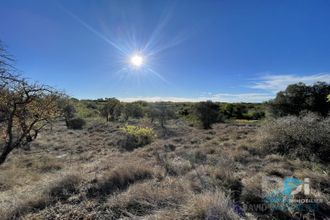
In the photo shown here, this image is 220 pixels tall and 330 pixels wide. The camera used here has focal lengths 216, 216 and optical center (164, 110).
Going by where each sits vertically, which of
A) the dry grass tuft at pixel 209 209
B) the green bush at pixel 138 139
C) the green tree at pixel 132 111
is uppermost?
the green tree at pixel 132 111

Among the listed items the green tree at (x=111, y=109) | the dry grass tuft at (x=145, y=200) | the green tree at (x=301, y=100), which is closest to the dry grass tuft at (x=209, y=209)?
the dry grass tuft at (x=145, y=200)

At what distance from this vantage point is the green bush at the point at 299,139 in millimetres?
7086

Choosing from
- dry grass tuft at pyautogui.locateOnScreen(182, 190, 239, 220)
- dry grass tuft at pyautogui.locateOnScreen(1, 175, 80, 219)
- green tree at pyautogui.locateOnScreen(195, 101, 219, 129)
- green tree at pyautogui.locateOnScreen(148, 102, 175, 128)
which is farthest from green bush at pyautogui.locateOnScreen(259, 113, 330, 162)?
green tree at pyautogui.locateOnScreen(148, 102, 175, 128)

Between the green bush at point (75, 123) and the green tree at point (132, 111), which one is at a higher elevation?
the green tree at point (132, 111)

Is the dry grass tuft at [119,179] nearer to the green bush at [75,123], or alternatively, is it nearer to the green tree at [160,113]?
the green tree at [160,113]

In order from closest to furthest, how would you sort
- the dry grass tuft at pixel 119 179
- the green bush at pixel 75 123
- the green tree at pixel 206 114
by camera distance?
the dry grass tuft at pixel 119 179 → the green tree at pixel 206 114 → the green bush at pixel 75 123

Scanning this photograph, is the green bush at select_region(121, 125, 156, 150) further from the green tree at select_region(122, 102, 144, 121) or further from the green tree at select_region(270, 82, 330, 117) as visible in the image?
the green tree at select_region(122, 102, 144, 121)

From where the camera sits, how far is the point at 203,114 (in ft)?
81.7

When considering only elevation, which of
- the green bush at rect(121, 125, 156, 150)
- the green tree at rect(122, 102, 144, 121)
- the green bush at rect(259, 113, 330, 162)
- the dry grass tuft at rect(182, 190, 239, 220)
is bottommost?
the green bush at rect(121, 125, 156, 150)

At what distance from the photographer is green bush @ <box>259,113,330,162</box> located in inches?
279

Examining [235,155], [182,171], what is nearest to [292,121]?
[235,155]

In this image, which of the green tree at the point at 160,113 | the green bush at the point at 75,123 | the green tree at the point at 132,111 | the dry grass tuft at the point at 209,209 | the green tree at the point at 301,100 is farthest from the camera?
the green tree at the point at 132,111

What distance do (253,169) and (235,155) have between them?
1.40 metres

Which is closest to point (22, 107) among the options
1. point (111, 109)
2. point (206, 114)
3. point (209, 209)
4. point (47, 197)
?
point (47, 197)
